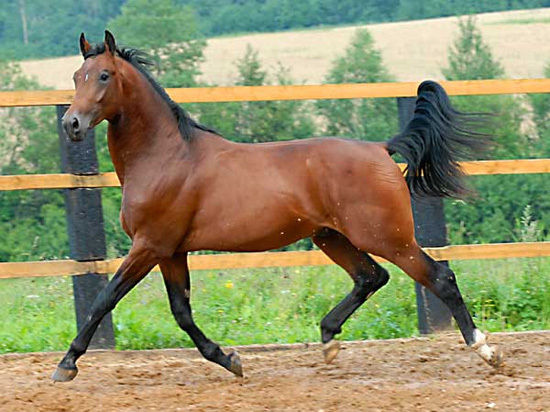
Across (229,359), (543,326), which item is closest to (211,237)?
(229,359)

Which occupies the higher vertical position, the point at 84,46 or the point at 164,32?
the point at 84,46

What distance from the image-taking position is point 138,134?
16.3 feet

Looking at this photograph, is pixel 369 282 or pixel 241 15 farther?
pixel 241 15

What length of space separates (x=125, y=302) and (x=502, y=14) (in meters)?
37.5

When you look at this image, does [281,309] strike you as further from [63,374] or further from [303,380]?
[63,374]

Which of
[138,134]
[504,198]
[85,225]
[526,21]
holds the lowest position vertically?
[504,198]

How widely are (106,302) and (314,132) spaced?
16890 millimetres

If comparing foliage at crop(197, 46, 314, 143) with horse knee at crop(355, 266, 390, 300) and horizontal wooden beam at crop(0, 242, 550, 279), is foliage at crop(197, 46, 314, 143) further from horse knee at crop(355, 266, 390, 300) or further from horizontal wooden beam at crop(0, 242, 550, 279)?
horse knee at crop(355, 266, 390, 300)

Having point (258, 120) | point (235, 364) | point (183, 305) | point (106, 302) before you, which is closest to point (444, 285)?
point (235, 364)

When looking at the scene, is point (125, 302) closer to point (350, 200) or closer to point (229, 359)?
point (229, 359)

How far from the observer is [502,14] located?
4106cm

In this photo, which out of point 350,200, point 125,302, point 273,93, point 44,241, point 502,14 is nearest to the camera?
point 350,200

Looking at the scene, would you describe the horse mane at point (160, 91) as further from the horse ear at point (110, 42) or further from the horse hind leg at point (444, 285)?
the horse hind leg at point (444, 285)

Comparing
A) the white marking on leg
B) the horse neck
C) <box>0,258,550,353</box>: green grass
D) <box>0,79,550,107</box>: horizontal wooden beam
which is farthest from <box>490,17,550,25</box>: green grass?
the horse neck
